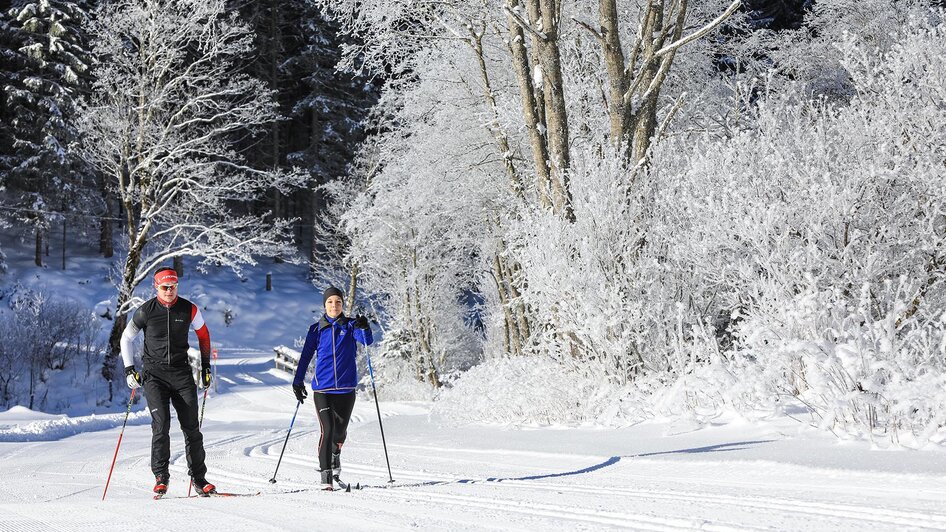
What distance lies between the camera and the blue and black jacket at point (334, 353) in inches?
243

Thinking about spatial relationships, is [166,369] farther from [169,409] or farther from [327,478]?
[327,478]

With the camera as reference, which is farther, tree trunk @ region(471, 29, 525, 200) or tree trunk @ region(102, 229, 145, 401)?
tree trunk @ region(102, 229, 145, 401)

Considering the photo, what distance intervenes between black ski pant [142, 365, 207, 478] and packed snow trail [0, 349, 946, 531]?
374 mm

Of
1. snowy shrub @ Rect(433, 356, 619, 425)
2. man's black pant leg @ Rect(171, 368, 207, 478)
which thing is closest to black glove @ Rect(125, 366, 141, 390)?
man's black pant leg @ Rect(171, 368, 207, 478)

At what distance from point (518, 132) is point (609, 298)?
7.29 m

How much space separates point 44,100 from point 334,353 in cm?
2838

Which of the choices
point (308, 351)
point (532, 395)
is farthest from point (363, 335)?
point (532, 395)

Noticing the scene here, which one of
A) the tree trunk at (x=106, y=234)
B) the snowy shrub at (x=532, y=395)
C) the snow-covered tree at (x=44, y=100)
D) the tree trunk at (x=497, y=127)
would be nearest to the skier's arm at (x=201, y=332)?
the snowy shrub at (x=532, y=395)

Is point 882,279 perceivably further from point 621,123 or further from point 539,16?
point 539,16

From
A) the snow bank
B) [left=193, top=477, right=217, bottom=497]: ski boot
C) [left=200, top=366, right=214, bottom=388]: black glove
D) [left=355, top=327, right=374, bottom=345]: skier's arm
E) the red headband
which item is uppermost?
the red headband

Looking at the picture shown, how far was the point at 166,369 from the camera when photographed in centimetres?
589

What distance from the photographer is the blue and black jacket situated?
20.2ft

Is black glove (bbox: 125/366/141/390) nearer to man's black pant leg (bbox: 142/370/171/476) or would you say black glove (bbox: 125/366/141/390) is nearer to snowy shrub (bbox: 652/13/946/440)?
man's black pant leg (bbox: 142/370/171/476)

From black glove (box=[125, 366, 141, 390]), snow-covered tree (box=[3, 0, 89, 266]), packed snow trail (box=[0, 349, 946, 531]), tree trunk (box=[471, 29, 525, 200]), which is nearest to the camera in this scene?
packed snow trail (box=[0, 349, 946, 531])
